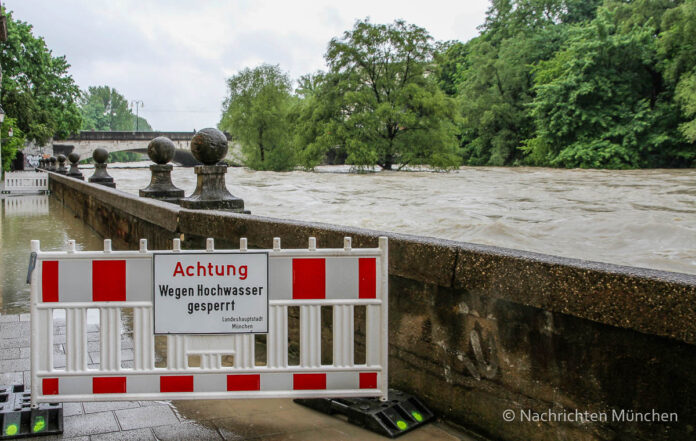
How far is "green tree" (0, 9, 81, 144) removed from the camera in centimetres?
3922

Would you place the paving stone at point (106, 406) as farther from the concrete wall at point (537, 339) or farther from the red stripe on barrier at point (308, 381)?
the concrete wall at point (537, 339)

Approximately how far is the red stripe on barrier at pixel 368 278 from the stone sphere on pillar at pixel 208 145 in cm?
382

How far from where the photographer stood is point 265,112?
132 ft

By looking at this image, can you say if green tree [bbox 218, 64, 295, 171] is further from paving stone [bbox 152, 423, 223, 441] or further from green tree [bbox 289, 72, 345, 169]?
paving stone [bbox 152, 423, 223, 441]

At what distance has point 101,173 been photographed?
16.4 m

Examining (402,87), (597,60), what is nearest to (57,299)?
(402,87)

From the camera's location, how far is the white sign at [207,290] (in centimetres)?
263

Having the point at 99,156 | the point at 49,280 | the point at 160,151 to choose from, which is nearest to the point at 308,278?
the point at 49,280

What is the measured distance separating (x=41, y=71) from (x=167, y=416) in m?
45.4

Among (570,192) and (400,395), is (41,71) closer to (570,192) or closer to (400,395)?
(570,192)

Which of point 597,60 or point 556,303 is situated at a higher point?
point 597,60

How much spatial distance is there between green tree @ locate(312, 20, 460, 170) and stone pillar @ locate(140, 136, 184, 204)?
818 inches

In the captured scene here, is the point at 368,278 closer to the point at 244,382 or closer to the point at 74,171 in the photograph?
the point at 244,382

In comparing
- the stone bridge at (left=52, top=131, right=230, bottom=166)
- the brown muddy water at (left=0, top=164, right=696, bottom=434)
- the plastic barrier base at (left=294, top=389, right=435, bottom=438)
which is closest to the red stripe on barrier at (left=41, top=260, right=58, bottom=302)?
the brown muddy water at (left=0, top=164, right=696, bottom=434)
